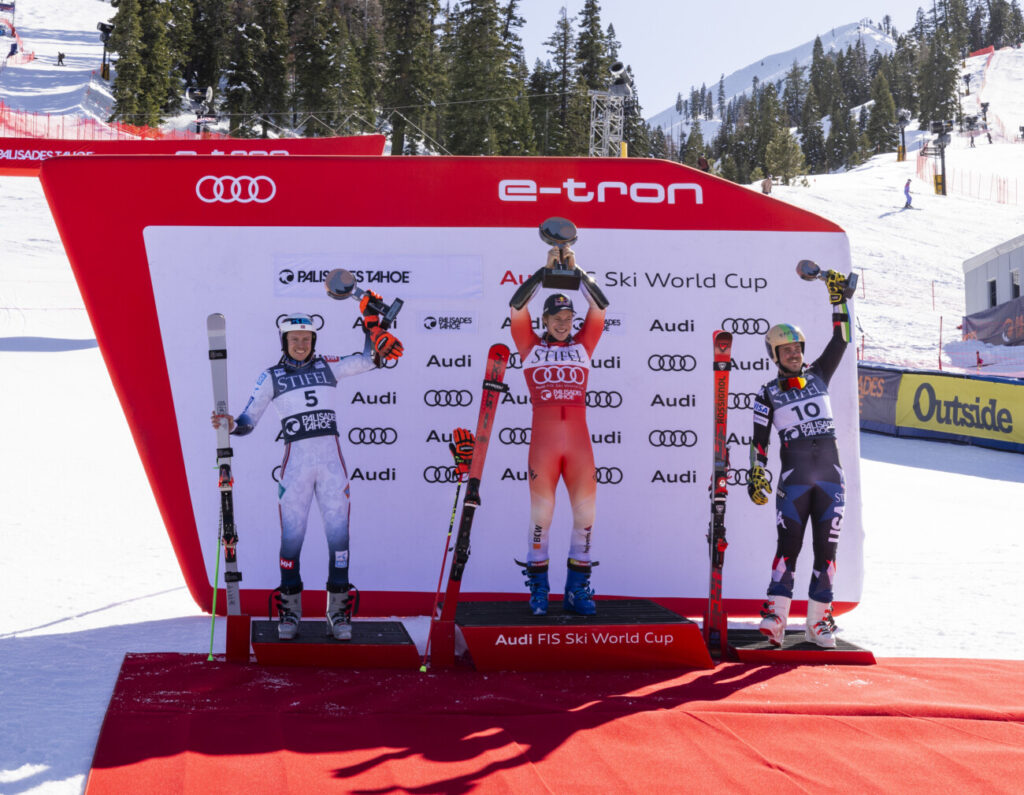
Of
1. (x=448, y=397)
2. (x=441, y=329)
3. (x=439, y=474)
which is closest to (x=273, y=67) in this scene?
(x=441, y=329)

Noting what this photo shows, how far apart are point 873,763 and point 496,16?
55.2 meters

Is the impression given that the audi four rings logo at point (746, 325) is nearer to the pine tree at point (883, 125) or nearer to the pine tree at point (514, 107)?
the pine tree at point (514, 107)

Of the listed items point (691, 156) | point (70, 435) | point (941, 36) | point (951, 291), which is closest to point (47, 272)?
point (70, 435)

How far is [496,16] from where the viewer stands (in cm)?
5362

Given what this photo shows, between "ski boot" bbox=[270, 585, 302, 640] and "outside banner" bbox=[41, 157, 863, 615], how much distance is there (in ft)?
2.91

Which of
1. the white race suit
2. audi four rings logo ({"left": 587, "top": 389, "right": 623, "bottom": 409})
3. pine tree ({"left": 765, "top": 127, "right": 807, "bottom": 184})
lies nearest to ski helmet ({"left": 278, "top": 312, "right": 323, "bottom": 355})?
→ the white race suit

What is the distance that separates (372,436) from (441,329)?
845 millimetres

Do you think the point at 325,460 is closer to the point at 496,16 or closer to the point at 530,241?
the point at 530,241

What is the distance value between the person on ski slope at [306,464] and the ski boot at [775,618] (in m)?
2.42

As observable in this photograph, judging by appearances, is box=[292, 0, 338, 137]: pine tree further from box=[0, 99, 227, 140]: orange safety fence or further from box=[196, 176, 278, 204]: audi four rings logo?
box=[196, 176, 278, 204]: audi four rings logo

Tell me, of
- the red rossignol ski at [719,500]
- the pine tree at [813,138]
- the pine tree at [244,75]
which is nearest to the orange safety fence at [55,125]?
the pine tree at [244,75]

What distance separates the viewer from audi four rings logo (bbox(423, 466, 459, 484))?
6160mm

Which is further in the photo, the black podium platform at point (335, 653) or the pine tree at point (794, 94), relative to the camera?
the pine tree at point (794, 94)

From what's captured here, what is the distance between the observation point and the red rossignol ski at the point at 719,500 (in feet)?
17.5
